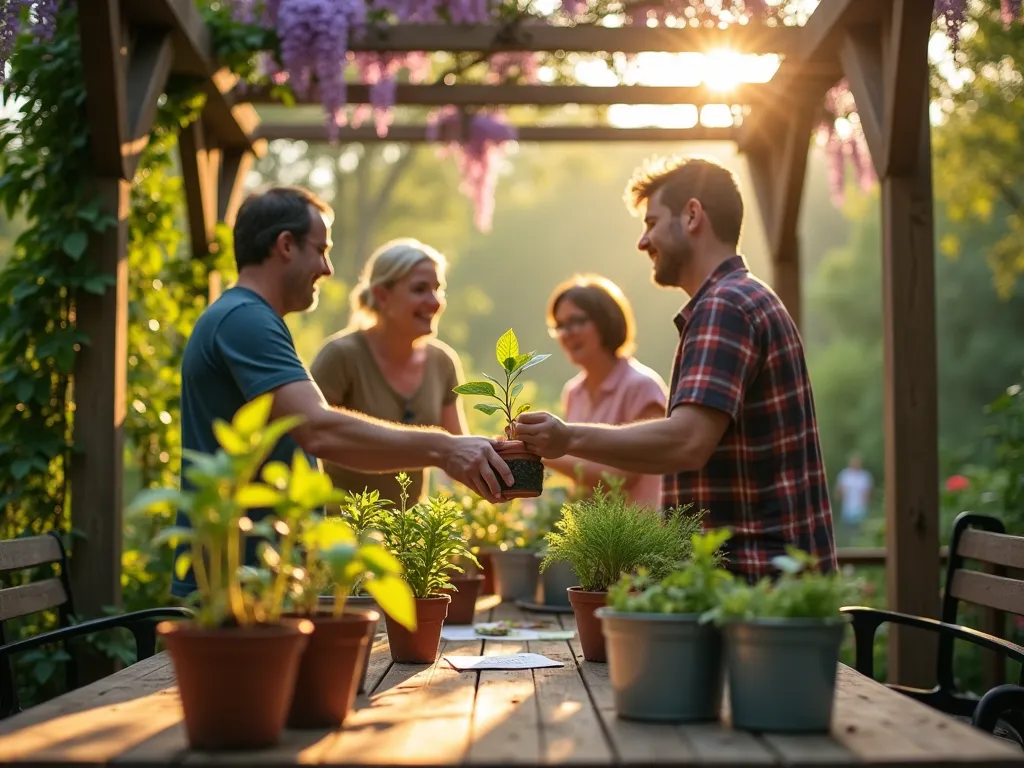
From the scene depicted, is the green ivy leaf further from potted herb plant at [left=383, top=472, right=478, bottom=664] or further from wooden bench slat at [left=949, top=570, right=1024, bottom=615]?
wooden bench slat at [left=949, top=570, right=1024, bottom=615]

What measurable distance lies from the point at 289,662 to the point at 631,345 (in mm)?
3204

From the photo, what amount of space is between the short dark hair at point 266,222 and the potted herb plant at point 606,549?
1.24 metres

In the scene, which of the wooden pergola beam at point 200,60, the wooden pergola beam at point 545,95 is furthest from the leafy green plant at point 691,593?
the wooden pergola beam at point 545,95

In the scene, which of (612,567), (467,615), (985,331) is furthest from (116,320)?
(985,331)

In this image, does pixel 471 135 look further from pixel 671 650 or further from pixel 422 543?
pixel 671 650

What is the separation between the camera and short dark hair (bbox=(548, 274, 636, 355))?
437 cm

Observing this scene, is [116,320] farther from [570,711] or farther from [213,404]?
[570,711]

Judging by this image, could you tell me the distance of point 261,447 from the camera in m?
1.45

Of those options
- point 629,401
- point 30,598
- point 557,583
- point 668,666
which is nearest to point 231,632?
point 668,666

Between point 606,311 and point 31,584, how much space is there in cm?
230

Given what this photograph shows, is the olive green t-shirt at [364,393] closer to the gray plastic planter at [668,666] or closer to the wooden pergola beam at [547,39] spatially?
the wooden pergola beam at [547,39]

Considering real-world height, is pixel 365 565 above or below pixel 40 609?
above

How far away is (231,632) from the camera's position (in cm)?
142

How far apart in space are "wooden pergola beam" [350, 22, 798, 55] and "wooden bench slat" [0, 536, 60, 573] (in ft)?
8.37
